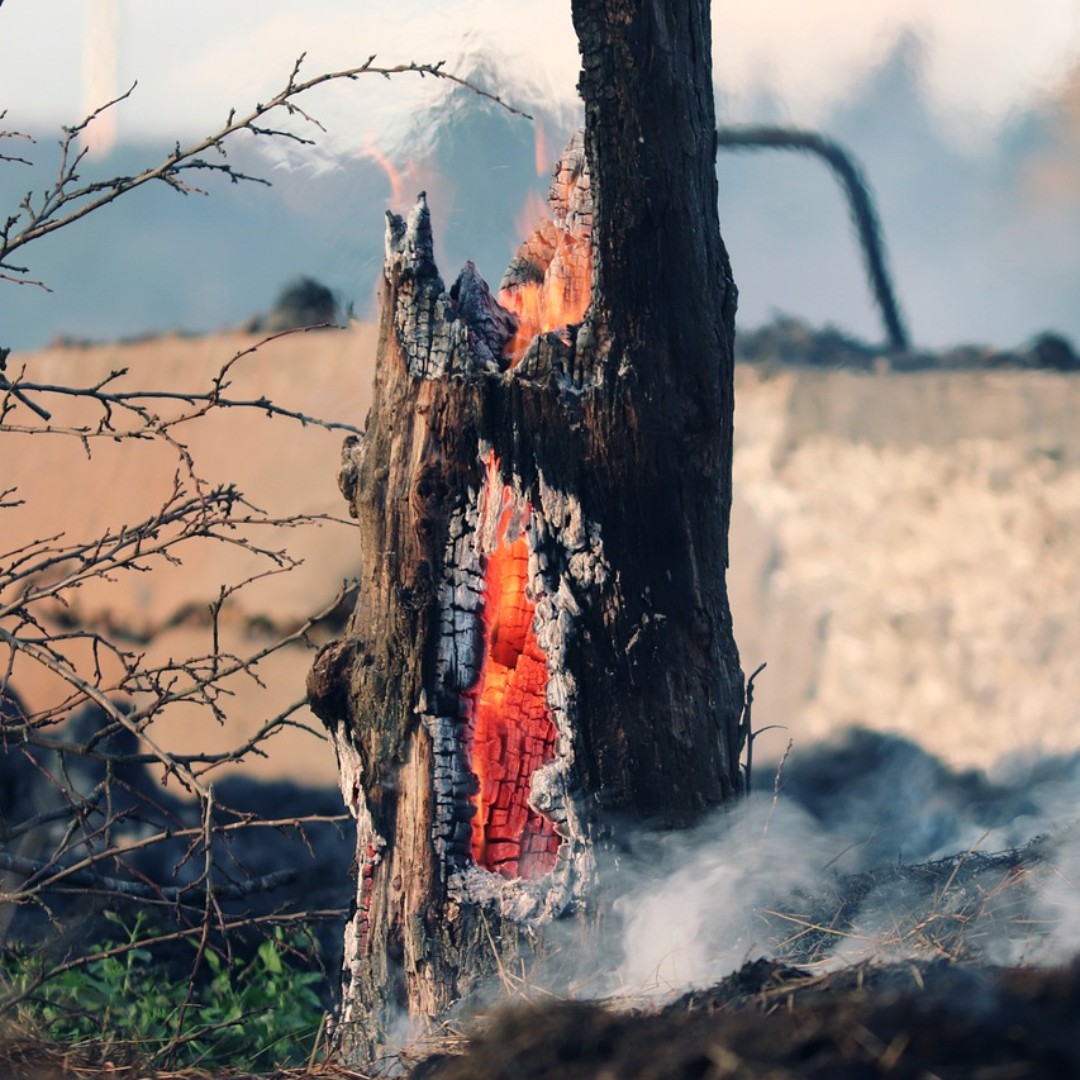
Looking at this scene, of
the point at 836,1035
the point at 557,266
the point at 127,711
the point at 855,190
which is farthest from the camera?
the point at 855,190

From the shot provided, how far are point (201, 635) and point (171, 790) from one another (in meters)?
0.83

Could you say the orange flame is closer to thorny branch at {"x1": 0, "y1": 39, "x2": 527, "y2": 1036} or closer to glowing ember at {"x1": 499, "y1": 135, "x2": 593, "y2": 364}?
glowing ember at {"x1": 499, "y1": 135, "x2": 593, "y2": 364}

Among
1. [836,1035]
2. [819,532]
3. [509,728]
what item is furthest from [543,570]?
[819,532]

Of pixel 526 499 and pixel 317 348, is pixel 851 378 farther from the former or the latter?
pixel 526 499

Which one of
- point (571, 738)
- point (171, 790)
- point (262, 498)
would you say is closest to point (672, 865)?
point (571, 738)

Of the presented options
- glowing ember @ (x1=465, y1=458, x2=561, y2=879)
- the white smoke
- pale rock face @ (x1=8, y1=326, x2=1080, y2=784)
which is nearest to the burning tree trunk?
glowing ember @ (x1=465, y1=458, x2=561, y2=879)

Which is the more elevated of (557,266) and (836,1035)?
(557,266)

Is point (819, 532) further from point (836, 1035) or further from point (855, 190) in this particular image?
point (836, 1035)

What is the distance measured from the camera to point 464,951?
2.81m

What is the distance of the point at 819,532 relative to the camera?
729cm

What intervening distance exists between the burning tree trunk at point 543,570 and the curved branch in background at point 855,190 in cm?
392

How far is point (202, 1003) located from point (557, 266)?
3.07 metres

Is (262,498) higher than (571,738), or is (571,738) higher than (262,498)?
(262,498)

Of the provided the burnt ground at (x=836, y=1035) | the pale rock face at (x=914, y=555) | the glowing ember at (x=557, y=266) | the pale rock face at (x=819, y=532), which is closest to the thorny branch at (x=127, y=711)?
the pale rock face at (x=819, y=532)
